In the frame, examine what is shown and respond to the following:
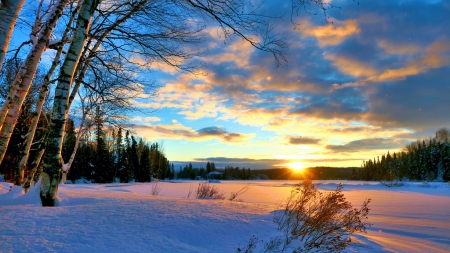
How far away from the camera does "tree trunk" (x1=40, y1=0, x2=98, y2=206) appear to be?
12.8 feet

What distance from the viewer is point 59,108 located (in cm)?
402

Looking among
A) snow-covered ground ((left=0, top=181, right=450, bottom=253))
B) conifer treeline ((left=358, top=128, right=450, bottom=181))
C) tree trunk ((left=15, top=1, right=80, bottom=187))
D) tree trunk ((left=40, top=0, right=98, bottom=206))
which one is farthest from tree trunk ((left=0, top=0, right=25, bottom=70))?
conifer treeline ((left=358, top=128, right=450, bottom=181))

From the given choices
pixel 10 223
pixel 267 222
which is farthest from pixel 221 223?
pixel 10 223

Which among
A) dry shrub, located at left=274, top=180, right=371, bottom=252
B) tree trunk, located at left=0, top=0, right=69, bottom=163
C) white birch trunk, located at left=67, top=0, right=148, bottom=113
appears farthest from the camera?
white birch trunk, located at left=67, top=0, right=148, bottom=113

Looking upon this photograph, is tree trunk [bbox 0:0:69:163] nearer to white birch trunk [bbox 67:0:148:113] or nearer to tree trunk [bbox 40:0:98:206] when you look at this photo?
tree trunk [bbox 40:0:98:206]

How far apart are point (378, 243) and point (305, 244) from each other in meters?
1.57

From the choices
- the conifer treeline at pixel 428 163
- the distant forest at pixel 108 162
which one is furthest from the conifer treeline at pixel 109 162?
the conifer treeline at pixel 428 163

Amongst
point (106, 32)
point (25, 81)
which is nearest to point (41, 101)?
point (106, 32)

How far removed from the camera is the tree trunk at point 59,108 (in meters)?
3.91

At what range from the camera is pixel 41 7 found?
597cm

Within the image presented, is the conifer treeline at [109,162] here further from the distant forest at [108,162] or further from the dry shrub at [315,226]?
the dry shrub at [315,226]

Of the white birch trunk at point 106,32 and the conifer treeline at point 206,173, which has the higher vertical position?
the white birch trunk at point 106,32

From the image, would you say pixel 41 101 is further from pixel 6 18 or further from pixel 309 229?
pixel 309 229

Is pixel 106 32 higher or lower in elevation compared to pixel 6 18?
higher
